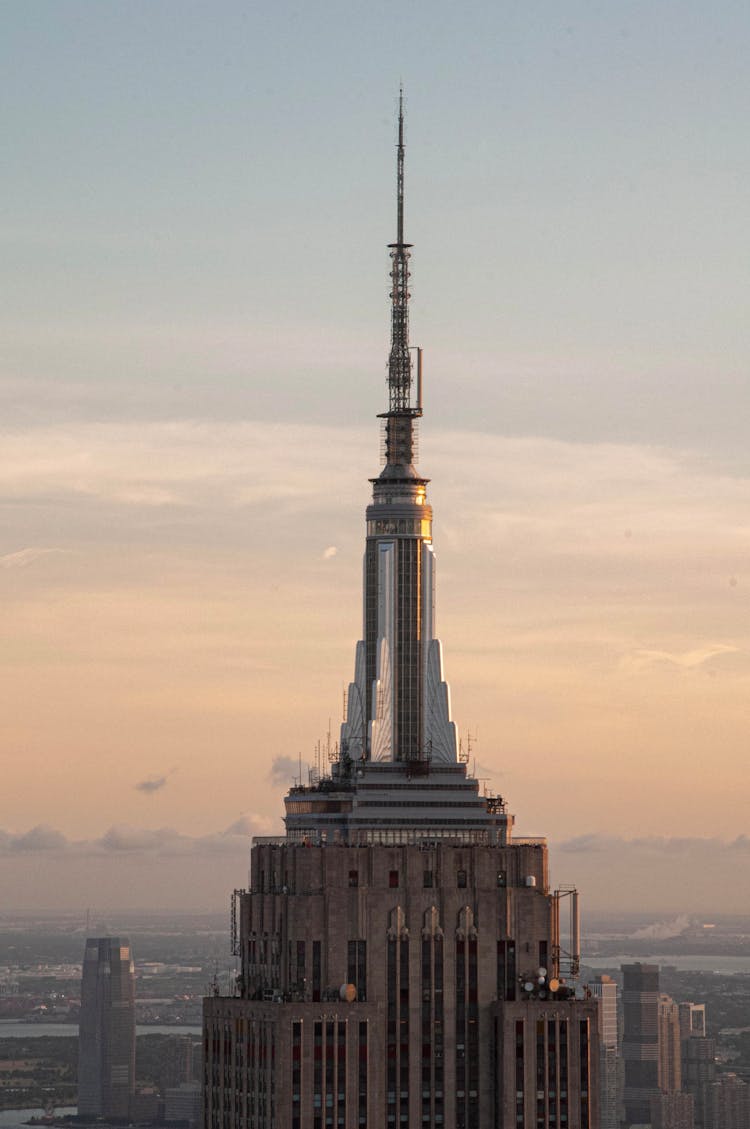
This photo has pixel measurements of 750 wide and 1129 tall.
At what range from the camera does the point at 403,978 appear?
14875cm

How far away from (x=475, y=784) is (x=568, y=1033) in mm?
15660

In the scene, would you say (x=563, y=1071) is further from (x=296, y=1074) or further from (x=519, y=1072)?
(x=296, y=1074)

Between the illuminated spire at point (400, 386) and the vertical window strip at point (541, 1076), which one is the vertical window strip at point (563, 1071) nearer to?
the vertical window strip at point (541, 1076)

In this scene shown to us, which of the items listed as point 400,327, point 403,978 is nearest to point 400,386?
point 400,327

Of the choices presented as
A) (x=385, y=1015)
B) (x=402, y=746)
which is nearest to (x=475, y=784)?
(x=402, y=746)

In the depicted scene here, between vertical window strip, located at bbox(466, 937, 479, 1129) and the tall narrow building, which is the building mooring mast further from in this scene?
vertical window strip, located at bbox(466, 937, 479, 1129)

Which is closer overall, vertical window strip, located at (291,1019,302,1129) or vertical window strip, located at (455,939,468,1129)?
vertical window strip, located at (291,1019,302,1129)

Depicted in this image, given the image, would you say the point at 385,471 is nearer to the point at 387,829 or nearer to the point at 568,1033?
the point at 387,829

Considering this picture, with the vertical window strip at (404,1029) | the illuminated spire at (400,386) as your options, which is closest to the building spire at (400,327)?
the illuminated spire at (400,386)

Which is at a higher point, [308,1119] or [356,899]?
[356,899]

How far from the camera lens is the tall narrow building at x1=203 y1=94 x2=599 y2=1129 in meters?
147

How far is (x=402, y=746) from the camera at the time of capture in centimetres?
15600

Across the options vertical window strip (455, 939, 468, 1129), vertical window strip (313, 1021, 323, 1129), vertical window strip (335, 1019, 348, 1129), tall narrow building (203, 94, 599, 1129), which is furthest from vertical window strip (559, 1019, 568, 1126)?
vertical window strip (313, 1021, 323, 1129)

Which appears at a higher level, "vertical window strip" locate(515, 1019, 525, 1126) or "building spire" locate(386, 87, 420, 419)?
"building spire" locate(386, 87, 420, 419)
